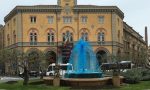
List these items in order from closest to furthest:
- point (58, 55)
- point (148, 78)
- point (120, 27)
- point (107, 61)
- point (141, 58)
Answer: point (148, 78) → point (107, 61) → point (58, 55) → point (120, 27) → point (141, 58)

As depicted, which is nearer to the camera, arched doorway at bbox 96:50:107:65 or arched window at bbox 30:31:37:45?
arched doorway at bbox 96:50:107:65

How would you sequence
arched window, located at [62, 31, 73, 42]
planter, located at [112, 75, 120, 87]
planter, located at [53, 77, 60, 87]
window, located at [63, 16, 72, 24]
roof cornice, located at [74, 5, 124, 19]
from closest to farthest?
planter, located at [53, 77, 60, 87]
planter, located at [112, 75, 120, 87]
arched window, located at [62, 31, 73, 42]
roof cornice, located at [74, 5, 124, 19]
window, located at [63, 16, 72, 24]

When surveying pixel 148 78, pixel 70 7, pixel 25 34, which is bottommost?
pixel 148 78

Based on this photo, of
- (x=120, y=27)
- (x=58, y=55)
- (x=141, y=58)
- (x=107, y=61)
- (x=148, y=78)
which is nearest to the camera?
(x=148, y=78)

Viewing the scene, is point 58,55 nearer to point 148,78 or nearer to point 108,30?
point 108,30

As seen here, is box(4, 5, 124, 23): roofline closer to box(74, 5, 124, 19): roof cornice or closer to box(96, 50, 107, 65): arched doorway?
box(74, 5, 124, 19): roof cornice

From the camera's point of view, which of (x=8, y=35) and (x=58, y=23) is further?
(x=8, y=35)

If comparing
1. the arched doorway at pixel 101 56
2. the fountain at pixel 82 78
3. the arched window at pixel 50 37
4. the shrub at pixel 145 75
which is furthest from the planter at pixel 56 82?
the arched window at pixel 50 37

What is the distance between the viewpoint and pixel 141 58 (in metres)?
104

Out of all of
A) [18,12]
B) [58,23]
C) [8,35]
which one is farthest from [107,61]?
[8,35]

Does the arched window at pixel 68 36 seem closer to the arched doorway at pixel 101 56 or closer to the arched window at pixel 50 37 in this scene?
the arched window at pixel 50 37

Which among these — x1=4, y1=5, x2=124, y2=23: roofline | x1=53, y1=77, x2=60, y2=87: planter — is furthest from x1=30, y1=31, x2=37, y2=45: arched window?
x1=53, y1=77, x2=60, y2=87: planter

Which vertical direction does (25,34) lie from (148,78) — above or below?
above

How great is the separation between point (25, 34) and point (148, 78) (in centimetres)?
4480
